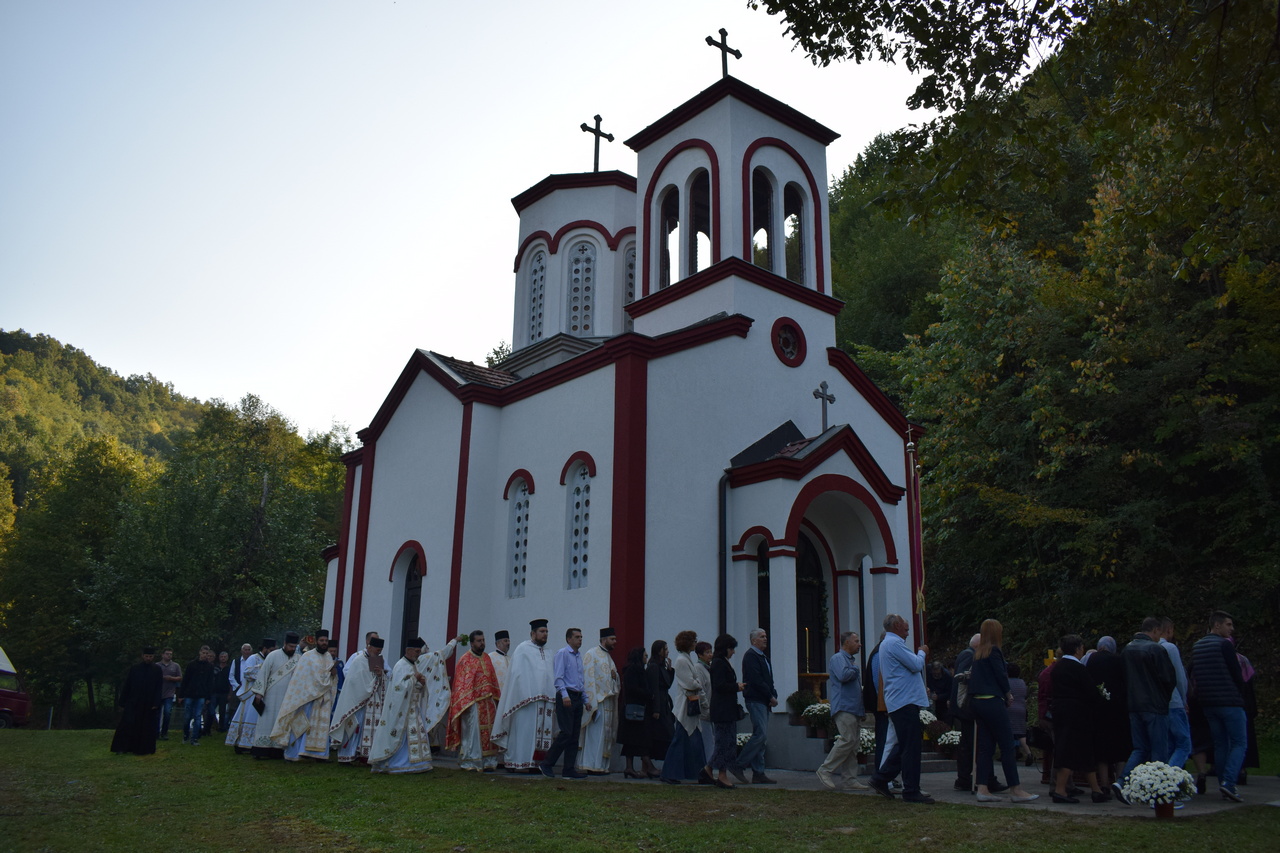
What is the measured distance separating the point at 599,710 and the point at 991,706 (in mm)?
4776

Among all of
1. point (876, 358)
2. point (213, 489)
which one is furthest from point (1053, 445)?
point (213, 489)

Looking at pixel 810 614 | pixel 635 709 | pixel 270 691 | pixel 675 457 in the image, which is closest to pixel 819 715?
pixel 635 709

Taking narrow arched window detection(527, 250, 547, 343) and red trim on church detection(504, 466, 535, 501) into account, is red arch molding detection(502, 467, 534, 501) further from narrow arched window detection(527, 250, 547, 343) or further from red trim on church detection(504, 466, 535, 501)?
narrow arched window detection(527, 250, 547, 343)

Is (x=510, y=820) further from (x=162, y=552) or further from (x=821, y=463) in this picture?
(x=162, y=552)

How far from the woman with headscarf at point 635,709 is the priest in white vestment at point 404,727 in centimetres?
248

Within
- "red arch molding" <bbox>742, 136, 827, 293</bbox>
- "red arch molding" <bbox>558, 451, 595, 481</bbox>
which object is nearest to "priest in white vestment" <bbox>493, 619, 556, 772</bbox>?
"red arch molding" <bbox>558, 451, 595, 481</bbox>

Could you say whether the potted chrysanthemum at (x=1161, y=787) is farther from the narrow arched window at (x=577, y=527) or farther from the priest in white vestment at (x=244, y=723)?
the priest in white vestment at (x=244, y=723)

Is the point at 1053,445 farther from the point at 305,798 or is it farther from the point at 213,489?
the point at 213,489

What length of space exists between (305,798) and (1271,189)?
10887mm

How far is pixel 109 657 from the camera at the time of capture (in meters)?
33.5

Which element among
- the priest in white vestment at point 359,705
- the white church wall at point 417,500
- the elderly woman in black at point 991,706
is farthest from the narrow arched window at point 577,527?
the elderly woman in black at point 991,706

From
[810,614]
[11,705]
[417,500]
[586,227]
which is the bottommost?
[11,705]

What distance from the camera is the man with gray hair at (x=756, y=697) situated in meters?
10.3

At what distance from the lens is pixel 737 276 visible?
1533 centimetres
